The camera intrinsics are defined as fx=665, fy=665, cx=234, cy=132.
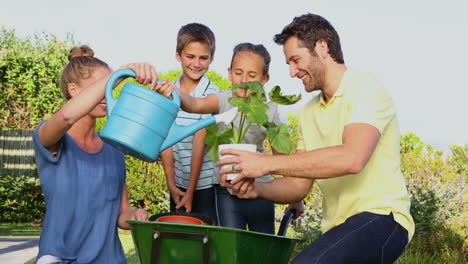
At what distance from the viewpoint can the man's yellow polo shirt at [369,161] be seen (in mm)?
2572

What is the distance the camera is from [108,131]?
2117 mm

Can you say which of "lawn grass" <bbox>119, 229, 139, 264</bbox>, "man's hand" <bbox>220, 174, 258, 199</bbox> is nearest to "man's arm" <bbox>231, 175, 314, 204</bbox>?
"man's hand" <bbox>220, 174, 258, 199</bbox>

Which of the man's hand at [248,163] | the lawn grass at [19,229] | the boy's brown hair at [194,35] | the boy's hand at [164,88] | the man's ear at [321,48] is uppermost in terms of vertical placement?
the boy's brown hair at [194,35]

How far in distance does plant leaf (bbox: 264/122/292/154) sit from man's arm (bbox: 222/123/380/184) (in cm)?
5

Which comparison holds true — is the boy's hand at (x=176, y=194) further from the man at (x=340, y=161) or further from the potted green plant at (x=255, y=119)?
the potted green plant at (x=255, y=119)

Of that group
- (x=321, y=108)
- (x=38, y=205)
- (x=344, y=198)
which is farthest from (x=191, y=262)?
(x=38, y=205)

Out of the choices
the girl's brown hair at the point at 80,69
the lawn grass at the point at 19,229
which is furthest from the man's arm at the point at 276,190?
the lawn grass at the point at 19,229

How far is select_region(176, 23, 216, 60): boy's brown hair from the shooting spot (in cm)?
416

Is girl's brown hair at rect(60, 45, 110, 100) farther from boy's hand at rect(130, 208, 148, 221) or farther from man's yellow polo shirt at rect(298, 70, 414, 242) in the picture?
man's yellow polo shirt at rect(298, 70, 414, 242)

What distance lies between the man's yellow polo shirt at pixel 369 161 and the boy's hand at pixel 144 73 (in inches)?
30.3

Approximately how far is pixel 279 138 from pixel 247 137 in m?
1.08

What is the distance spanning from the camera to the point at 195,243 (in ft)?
6.80

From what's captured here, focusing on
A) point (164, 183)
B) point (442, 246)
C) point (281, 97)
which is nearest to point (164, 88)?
point (281, 97)

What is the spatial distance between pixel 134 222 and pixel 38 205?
9919 millimetres
